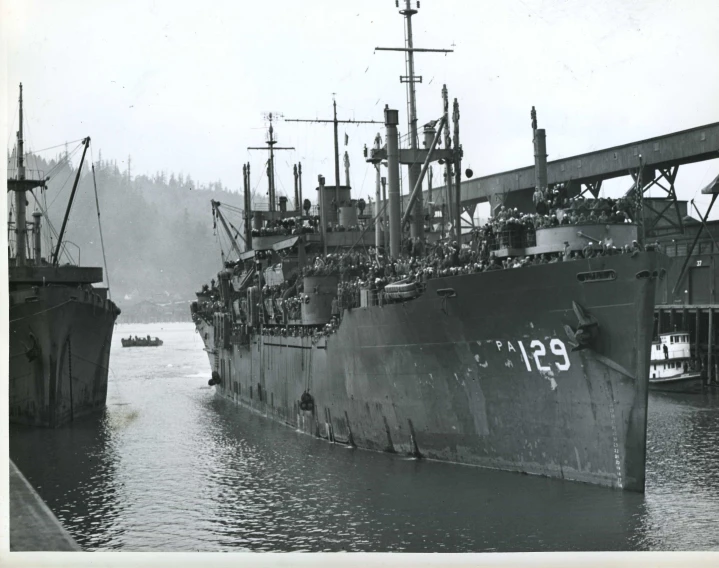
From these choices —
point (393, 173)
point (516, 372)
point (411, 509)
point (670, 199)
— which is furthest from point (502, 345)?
point (670, 199)

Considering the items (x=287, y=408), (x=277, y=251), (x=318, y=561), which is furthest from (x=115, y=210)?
(x=318, y=561)

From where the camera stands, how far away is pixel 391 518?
1131 cm

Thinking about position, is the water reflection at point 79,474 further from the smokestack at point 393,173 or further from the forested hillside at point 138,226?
the smokestack at point 393,173

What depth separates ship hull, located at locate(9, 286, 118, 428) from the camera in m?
18.5

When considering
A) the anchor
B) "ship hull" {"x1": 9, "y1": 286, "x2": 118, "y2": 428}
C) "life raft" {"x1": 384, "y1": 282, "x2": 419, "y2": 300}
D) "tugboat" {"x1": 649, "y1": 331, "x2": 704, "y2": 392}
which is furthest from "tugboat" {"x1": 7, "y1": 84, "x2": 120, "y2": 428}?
"tugboat" {"x1": 649, "y1": 331, "x2": 704, "y2": 392}

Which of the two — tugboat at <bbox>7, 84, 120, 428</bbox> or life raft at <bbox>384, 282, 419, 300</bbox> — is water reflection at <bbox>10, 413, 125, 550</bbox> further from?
life raft at <bbox>384, 282, 419, 300</bbox>

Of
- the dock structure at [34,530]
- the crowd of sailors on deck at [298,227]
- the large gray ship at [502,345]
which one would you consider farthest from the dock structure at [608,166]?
the dock structure at [34,530]

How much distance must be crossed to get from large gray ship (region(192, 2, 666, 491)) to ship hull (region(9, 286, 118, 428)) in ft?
20.2

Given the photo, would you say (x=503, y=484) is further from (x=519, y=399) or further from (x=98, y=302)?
(x=98, y=302)

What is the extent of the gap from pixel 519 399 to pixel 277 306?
37.0 ft

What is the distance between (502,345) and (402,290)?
97.4 inches

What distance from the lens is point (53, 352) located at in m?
19.4

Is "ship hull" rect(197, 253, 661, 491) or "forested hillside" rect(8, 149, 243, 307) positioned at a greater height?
"forested hillside" rect(8, 149, 243, 307)

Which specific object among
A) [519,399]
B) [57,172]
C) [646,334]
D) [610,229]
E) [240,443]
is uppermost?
[57,172]
